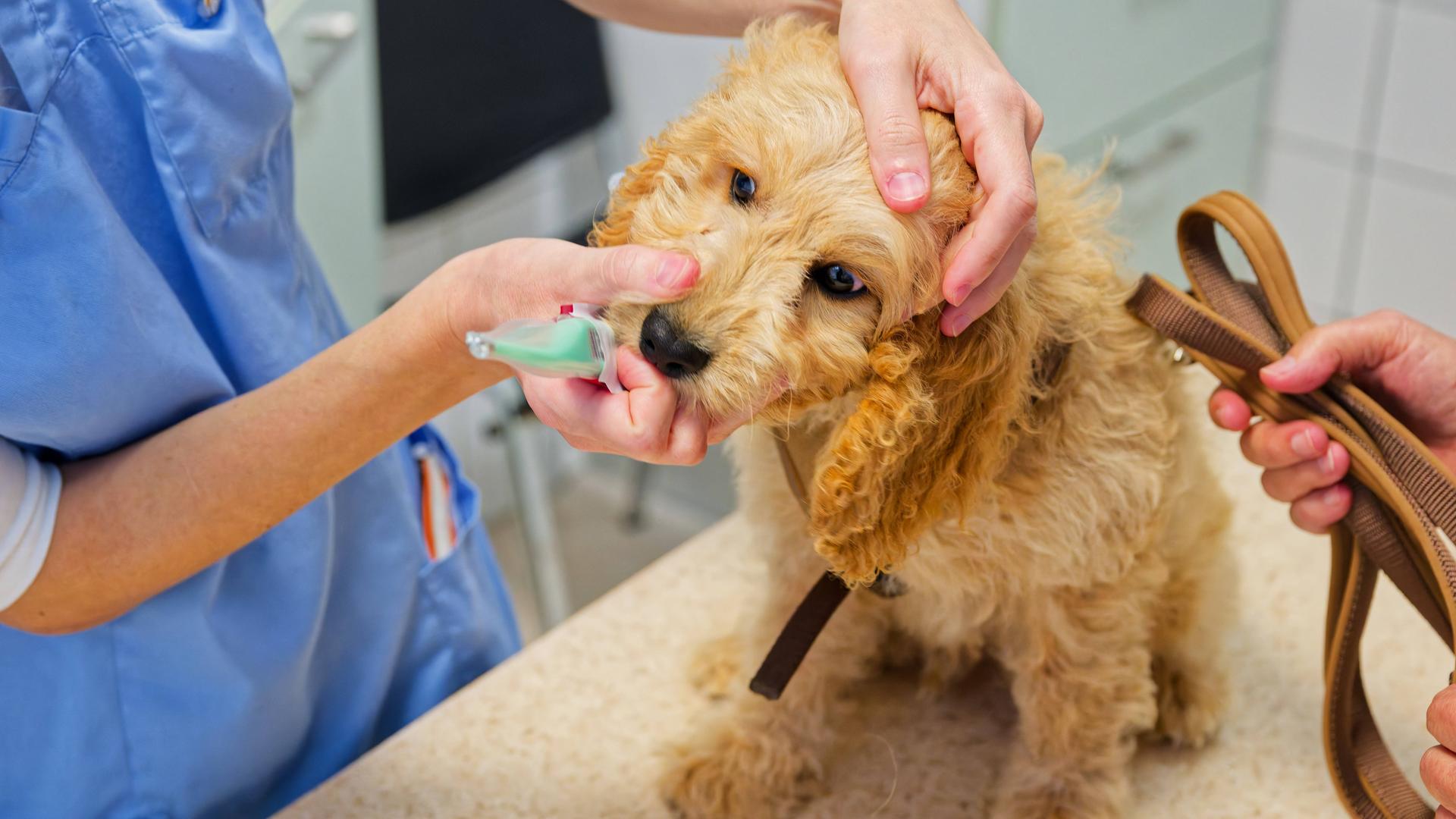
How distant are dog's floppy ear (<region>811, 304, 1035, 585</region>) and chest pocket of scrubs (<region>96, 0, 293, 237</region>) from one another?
1.63ft

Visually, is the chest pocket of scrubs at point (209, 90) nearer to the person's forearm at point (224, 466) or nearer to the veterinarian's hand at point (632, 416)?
the person's forearm at point (224, 466)

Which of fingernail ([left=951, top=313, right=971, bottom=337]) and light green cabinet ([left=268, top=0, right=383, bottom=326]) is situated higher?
fingernail ([left=951, top=313, right=971, bottom=337])

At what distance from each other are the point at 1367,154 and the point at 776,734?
2.03 meters

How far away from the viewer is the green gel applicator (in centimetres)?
70

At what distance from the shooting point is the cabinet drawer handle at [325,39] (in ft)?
5.56

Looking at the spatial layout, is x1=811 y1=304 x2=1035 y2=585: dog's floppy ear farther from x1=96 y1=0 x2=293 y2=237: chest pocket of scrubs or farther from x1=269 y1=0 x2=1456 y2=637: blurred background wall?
x1=269 y1=0 x2=1456 y2=637: blurred background wall

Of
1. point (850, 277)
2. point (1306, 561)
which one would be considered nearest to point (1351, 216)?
point (1306, 561)

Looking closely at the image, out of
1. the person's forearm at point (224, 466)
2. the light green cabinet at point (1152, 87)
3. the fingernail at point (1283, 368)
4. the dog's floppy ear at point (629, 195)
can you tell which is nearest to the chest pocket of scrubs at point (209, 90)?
the person's forearm at point (224, 466)

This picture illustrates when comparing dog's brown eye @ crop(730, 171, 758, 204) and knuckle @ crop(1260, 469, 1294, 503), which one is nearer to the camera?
dog's brown eye @ crop(730, 171, 758, 204)

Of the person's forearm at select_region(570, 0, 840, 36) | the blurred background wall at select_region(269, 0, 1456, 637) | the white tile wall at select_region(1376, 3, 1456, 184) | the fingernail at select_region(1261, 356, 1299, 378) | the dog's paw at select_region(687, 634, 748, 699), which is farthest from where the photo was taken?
the white tile wall at select_region(1376, 3, 1456, 184)

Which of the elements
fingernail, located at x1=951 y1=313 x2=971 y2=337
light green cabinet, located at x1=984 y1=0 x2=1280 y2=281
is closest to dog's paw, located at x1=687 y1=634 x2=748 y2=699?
fingernail, located at x1=951 y1=313 x2=971 y2=337

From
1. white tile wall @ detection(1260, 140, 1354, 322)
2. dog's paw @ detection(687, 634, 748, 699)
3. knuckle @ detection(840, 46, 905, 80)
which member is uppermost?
knuckle @ detection(840, 46, 905, 80)

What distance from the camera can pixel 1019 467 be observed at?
898 mm

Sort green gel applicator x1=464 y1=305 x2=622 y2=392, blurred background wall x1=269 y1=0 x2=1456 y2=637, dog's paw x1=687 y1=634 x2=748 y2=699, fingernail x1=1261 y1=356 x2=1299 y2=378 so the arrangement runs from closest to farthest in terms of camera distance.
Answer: green gel applicator x1=464 y1=305 x2=622 y2=392, fingernail x1=1261 y1=356 x2=1299 y2=378, dog's paw x1=687 y1=634 x2=748 y2=699, blurred background wall x1=269 y1=0 x2=1456 y2=637
